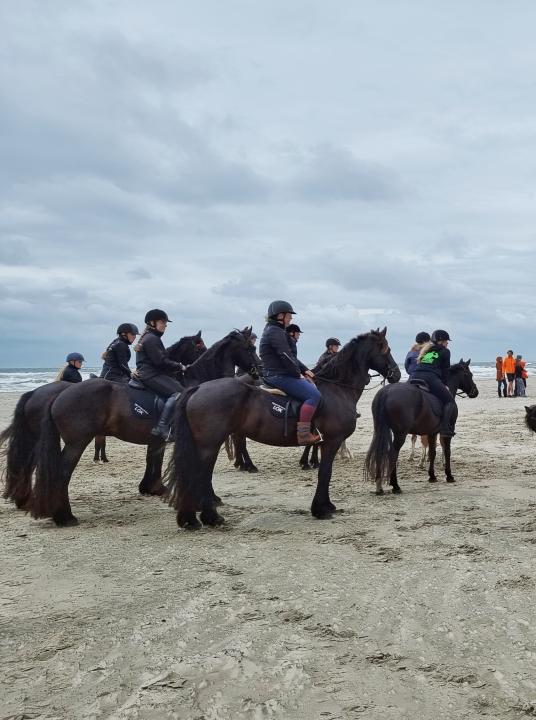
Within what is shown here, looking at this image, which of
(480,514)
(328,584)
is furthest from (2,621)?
(480,514)

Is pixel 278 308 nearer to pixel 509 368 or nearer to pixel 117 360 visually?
pixel 117 360

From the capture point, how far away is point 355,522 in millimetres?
7207

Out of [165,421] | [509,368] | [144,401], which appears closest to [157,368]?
[144,401]

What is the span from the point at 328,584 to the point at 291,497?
3.97 meters

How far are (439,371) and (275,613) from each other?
7.13 meters

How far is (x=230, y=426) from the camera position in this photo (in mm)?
7188

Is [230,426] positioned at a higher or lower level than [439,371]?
lower

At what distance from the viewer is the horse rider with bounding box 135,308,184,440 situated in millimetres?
7938

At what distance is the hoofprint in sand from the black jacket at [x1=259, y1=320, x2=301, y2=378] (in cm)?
199

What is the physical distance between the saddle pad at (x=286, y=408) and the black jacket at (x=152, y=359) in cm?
170

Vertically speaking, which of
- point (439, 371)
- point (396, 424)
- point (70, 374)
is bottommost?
point (396, 424)

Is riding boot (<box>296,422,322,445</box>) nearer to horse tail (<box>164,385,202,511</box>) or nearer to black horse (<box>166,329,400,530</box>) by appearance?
black horse (<box>166,329,400,530</box>)

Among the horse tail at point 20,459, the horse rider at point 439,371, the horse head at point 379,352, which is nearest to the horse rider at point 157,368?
the horse tail at point 20,459

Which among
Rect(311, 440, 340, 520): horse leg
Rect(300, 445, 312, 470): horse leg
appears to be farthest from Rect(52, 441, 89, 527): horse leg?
Rect(300, 445, 312, 470): horse leg
